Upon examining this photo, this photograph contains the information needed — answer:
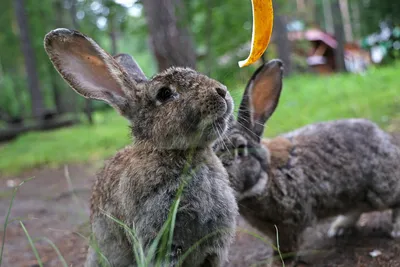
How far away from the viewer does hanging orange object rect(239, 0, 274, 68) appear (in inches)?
93.7

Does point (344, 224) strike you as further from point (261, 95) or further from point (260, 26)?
point (260, 26)

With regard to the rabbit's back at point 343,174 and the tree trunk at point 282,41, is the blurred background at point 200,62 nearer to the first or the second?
the tree trunk at point 282,41

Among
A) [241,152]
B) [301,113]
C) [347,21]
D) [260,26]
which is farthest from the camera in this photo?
[347,21]

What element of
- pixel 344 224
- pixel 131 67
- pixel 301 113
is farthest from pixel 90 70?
pixel 301 113

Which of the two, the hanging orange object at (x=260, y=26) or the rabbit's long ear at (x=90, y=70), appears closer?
the hanging orange object at (x=260, y=26)

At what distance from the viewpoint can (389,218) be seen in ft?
14.0

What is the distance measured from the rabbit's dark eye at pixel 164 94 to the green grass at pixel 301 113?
495 centimetres

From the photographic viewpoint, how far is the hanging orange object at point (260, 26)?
2381mm

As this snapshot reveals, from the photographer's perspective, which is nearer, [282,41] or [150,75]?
[150,75]

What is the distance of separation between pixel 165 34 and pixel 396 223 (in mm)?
5614

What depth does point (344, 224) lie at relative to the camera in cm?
415

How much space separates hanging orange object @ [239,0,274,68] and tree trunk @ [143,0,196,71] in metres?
5.97

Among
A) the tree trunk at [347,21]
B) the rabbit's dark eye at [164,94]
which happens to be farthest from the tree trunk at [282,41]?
the tree trunk at [347,21]

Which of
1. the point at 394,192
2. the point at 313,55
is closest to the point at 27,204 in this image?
the point at 394,192
